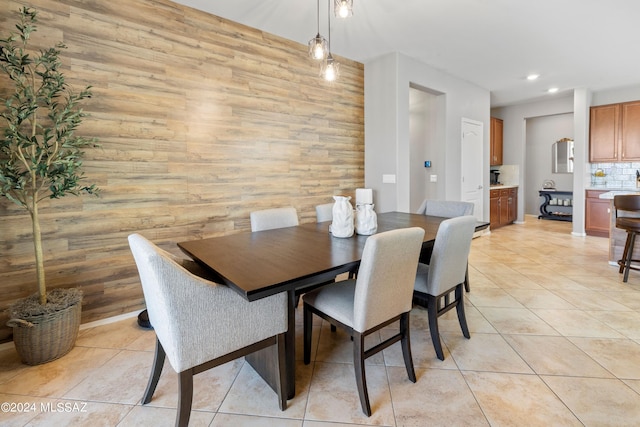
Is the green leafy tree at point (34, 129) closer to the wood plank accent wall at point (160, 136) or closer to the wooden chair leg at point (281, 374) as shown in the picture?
the wood plank accent wall at point (160, 136)

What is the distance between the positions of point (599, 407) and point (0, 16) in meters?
4.27

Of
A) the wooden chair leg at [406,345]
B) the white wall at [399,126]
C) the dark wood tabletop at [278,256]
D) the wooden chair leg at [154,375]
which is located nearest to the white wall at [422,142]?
the white wall at [399,126]

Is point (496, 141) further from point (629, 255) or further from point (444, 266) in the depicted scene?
point (444, 266)

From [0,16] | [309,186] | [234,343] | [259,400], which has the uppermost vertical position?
[0,16]

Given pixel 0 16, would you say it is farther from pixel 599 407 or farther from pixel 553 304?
pixel 553 304

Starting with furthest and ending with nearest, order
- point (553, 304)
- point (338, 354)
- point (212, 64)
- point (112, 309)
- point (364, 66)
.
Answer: point (364, 66)
point (212, 64)
point (553, 304)
point (112, 309)
point (338, 354)

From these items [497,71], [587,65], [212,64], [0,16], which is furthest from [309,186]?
[587,65]

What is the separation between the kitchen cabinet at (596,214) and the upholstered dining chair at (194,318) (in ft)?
21.1

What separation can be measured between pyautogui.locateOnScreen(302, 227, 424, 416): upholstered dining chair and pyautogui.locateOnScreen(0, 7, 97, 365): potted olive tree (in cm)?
173

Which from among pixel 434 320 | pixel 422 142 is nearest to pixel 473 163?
pixel 422 142

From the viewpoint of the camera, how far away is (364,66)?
4.43 m

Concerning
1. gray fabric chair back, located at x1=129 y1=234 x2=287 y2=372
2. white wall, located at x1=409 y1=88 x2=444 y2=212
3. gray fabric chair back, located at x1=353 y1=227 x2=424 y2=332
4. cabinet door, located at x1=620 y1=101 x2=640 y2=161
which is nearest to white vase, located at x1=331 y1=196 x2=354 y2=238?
gray fabric chair back, located at x1=353 y1=227 x2=424 y2=332

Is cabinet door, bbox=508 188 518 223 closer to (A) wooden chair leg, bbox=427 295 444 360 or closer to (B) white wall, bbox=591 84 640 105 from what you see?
(B) white wall, bbox=591 84 640 105

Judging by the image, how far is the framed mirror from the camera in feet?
24.1
